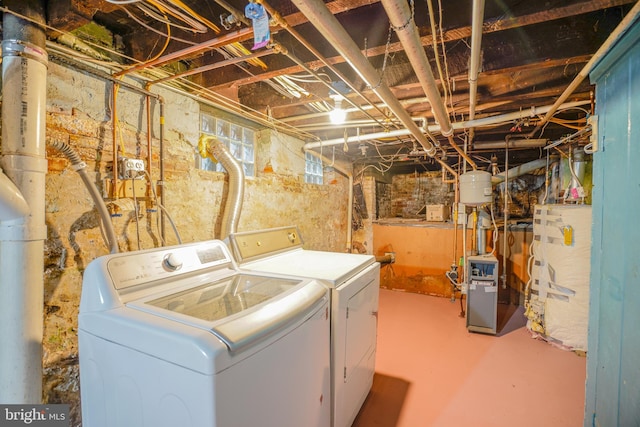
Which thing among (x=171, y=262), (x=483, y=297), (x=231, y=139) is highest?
(x=231, y=139)

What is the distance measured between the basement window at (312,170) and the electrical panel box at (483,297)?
7.27 ft

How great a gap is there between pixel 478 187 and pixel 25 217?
3759 mm

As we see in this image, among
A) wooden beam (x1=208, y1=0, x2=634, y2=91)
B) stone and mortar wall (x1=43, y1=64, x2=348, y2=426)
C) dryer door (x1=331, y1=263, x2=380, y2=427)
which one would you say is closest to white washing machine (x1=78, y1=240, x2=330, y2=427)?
dryer door (x1=331, y1=263, x2=380, y2=427)

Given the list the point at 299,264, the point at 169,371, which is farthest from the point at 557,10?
the point at 169,371

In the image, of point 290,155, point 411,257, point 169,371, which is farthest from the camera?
point 411,257

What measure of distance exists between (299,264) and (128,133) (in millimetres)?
1357

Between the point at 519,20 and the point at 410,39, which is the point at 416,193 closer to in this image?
the point at 519,20

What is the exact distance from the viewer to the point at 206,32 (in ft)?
5.10

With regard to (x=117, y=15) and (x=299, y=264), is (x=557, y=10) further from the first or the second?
(x=117, y=15)

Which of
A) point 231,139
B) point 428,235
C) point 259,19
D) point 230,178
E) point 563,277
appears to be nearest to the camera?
point 259,19

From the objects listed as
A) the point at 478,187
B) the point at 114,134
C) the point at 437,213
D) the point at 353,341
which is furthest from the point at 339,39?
the point at 437,213

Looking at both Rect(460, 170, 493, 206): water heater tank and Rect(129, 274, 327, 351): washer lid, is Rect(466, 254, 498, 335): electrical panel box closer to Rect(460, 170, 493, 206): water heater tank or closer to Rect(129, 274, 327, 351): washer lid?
Rect(460, 170, 493, 206): water heater tank

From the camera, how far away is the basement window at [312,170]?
3848 mm

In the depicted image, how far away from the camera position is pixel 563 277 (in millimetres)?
2879
